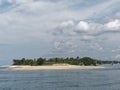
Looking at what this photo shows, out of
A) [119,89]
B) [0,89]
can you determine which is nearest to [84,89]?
[119,89]

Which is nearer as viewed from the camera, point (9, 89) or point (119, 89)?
point (119, 89)

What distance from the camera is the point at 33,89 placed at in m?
73.2

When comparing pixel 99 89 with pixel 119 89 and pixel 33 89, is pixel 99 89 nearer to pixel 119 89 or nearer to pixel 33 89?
pixel 119 89

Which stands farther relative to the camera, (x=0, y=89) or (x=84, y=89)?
(x=0, y=89)

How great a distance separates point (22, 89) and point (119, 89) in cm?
2121

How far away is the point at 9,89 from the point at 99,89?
793 inches

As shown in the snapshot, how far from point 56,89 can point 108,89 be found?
11.3 m

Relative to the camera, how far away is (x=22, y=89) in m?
74.2

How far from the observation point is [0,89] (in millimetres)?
75688

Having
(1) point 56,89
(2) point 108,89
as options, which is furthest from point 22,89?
(2) point 108,89

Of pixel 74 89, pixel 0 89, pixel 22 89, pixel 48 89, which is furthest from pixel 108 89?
pixel 0 89

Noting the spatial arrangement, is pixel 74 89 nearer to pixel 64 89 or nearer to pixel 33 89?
pixel 64 89

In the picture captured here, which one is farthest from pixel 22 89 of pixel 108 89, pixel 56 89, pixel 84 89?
pixel 108 89

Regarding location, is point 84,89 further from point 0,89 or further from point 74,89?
point 0,89
